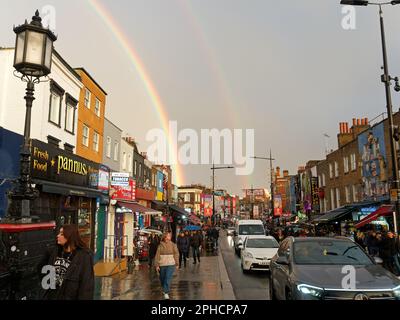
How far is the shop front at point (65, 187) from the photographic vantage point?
1359cm

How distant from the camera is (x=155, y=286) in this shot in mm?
11492

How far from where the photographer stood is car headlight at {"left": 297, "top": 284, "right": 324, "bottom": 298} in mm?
5734

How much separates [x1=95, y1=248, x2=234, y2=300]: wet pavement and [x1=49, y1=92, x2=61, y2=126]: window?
26.1 feet

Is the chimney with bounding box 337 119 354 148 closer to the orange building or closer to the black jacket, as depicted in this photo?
the orange building

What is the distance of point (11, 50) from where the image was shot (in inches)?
608

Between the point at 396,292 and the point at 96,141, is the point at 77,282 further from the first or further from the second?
the point at 96,141

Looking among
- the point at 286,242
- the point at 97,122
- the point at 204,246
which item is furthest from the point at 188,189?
the point at 286,242

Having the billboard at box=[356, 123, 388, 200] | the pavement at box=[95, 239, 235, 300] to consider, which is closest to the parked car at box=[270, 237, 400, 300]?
the pavement at box=[95, 239, 235, 300]

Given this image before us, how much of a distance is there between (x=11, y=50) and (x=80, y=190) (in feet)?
21.7

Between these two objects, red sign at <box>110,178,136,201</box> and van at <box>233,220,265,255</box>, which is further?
van at <box>233,220,265,255</box>

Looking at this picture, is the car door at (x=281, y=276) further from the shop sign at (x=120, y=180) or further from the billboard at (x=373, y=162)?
the billboard at (x=373, y=162)

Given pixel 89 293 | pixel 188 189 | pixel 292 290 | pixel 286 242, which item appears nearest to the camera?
pixel 89 293

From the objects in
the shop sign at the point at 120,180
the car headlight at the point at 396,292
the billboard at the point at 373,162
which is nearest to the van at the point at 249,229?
the billboard at the point at 373,162
